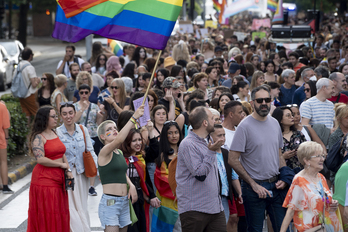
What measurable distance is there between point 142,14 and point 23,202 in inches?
165

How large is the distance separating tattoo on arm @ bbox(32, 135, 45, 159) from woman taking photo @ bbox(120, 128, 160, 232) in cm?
99

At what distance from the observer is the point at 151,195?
6309mm

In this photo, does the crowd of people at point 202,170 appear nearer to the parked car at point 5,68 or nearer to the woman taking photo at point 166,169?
the woman taking photo at point 166,169

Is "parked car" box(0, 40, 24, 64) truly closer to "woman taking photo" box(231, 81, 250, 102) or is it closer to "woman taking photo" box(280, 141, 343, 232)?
"woman taking photo" box(231, 81, 250, 102)

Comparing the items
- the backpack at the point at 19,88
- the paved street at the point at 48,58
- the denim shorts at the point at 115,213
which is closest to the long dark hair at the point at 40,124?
the denim shorts at the point at 115,213

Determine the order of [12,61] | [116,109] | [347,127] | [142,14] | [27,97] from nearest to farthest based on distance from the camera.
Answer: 1. [142,14]
2. [347,127]
3. [116,109]
4. [27,97]
5. [12,61]

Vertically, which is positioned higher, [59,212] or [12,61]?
[12,61]

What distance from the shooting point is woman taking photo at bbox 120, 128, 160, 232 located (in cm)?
618

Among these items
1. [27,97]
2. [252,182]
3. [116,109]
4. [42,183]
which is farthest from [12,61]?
[252,182]

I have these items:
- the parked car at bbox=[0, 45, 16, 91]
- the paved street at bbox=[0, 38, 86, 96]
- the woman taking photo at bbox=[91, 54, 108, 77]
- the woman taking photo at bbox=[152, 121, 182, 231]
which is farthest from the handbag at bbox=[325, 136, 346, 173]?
the paved street at bbox=[0, 38, 86, 96]

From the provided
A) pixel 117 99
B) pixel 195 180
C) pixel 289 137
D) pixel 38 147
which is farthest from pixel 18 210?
pixel 289 137

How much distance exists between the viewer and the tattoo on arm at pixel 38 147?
6.33 metres

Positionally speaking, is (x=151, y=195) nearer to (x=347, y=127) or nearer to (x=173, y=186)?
(x=173, y=186)

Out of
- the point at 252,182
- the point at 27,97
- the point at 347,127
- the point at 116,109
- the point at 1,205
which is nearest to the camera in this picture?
the point at 252,182
